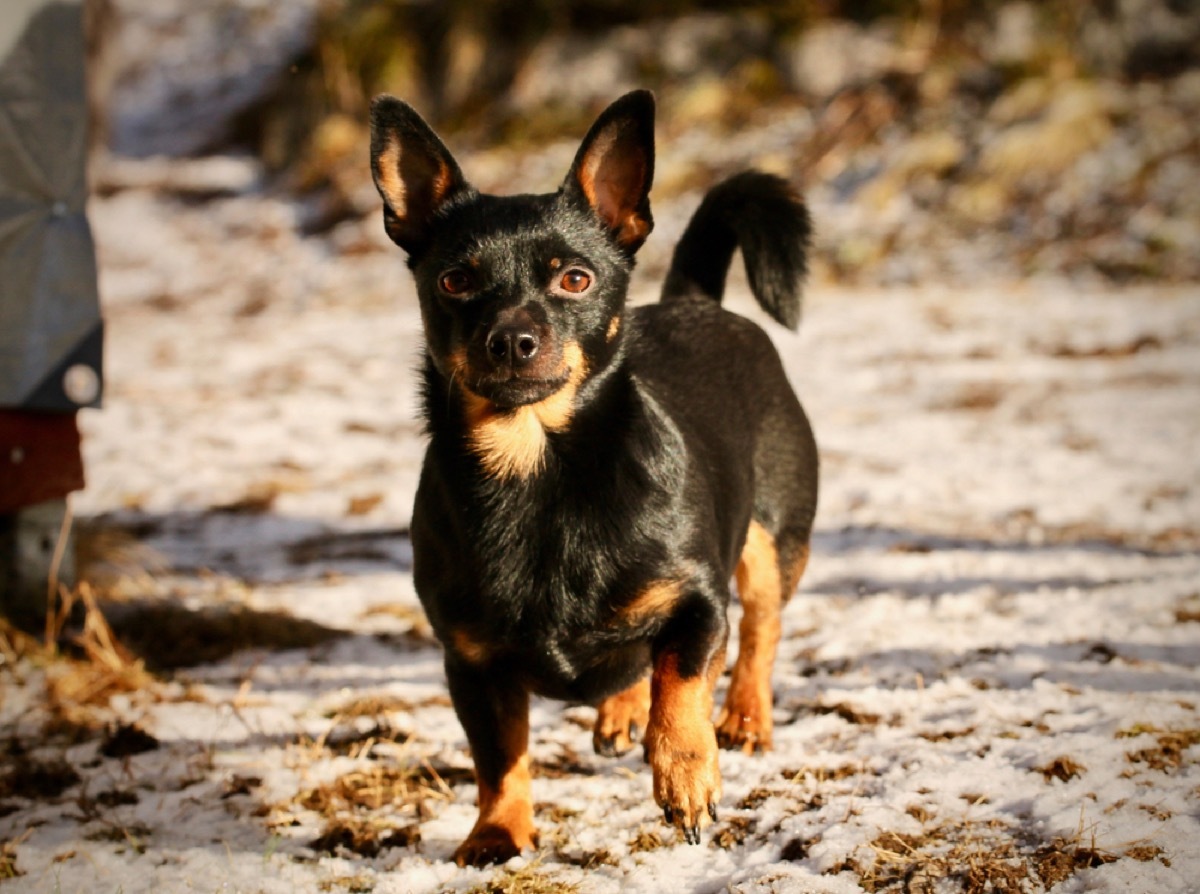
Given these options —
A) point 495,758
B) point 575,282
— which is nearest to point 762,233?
point 575,282

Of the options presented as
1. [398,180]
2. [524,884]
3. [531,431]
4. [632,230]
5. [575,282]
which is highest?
[398,180]

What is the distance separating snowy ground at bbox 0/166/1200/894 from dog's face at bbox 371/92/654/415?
112 cm

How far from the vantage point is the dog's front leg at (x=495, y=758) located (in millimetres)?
2488

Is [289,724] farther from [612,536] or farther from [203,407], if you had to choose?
[203,407]

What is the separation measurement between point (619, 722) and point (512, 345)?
1.27 meters

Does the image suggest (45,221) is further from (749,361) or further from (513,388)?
(749,361)

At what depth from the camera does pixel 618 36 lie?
14.2m

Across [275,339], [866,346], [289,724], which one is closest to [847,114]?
[866,346]

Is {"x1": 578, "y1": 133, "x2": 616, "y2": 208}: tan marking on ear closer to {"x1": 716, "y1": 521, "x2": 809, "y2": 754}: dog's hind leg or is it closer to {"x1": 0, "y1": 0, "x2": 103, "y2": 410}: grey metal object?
{"x1": 716, "y1": 521, "x2": 809, "y2": 754}: dog's hind leg

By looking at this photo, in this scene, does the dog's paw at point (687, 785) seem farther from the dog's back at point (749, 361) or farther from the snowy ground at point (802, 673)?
the dog's back at point (749, 361)

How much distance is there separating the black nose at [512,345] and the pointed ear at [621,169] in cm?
54

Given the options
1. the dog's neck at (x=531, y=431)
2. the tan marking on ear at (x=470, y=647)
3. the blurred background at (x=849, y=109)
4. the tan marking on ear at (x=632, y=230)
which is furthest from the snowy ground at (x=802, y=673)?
the blurred background at (x=849, y=109)

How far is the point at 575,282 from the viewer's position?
8.41 feet

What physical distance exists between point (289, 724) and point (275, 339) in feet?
23.2
